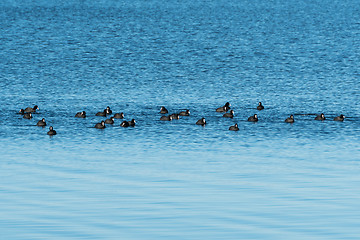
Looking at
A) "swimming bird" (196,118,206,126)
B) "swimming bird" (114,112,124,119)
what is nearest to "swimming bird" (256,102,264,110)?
"swimming bird" (196,118,206,126)

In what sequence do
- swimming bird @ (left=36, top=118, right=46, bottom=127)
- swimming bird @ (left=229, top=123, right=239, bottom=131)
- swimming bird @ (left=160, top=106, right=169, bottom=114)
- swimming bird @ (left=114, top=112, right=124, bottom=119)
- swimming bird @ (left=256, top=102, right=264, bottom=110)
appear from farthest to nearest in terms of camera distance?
1. swimming bird @ (left=256, top=102, right=264, bottom=110)
2. swimming bird @ (left=160, top=106, right=169, bottom=114)
3. swimming bird @ (left=114, top=112, right=124, bottom=119)
4. swimming bird @ (left=36, top=118, right=46, bottom=127)
5. swimming bird @ (left=229, top=123, right=239, bottom=131)

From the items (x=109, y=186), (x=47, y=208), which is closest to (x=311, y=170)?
(x=109, y=186)

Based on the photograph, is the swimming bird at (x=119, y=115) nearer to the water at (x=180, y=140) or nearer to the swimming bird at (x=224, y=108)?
the water at (x=180, y=140)

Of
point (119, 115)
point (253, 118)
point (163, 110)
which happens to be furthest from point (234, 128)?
point (119, 115)

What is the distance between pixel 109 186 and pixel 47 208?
3682 mm

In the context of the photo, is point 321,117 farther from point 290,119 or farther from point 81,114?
point 81,114

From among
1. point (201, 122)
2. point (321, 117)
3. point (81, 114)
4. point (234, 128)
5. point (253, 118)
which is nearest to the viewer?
point (234, 128)

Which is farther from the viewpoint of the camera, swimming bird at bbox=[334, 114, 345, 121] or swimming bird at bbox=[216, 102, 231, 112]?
swimming bird at bbox=[216, 102, 231, 112]

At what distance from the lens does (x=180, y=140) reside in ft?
133

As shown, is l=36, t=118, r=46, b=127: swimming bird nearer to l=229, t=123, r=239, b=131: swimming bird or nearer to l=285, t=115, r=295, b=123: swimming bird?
l=229, t=123, r=239, b=131: swimming bird

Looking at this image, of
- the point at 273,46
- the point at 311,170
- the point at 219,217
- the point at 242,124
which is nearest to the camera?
the point at 219,217

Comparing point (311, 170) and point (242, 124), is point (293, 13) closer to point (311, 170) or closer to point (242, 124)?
point (242, 124)

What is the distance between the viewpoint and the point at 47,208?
86.4 ft

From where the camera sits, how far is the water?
82.8 ft
